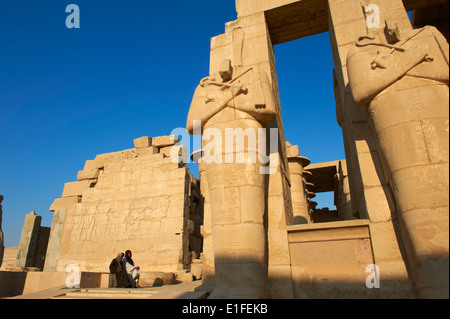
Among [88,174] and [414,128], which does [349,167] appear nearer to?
[414,128]

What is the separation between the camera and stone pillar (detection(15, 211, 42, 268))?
11.3m

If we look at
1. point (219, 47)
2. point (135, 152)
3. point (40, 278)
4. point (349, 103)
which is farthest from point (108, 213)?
point (349, 103)

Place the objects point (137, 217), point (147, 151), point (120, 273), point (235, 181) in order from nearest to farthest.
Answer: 1. point (235, 181)
2. point (120, 273)
3. point (137, 217)
4. point (147, 151)

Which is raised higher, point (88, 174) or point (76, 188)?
point (88, 174)

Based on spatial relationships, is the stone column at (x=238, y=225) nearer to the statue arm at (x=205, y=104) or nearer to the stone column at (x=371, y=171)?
the statue arm at (x=205, y=104)

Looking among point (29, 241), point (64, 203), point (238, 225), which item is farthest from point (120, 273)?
point (29, 241)

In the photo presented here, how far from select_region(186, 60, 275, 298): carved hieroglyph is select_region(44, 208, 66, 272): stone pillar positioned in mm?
9234

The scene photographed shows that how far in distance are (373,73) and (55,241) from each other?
11407mm

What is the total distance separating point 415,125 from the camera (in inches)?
111

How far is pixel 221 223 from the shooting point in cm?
322

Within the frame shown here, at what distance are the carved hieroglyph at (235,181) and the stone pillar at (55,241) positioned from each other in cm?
923

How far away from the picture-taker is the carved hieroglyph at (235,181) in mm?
3008

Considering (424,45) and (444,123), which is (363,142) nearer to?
(444,123)
